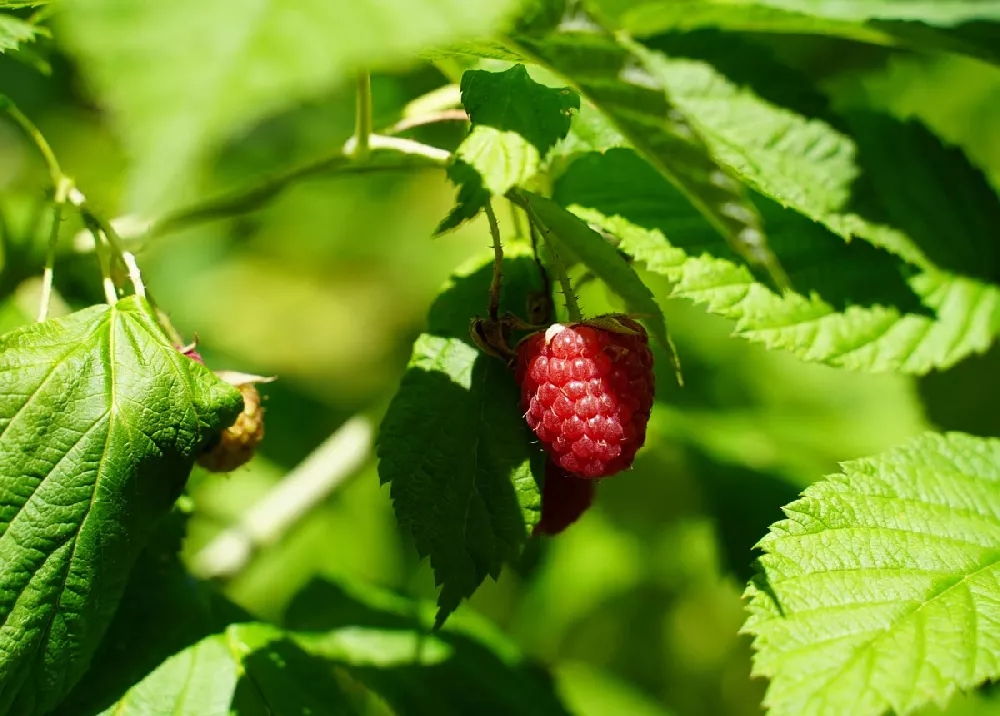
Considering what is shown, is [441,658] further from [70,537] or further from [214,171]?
[214,171]

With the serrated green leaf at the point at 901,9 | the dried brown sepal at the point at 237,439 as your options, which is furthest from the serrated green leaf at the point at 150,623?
the serrated green leaf at the point at 901,9

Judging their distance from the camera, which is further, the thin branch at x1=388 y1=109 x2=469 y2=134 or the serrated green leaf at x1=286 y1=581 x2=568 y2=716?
the serrated green leaf at x1=286 y1=581 x2=568 y2=716

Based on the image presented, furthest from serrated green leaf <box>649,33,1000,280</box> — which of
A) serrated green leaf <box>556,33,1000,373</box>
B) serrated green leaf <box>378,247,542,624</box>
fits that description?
serrated green leaf <box>378,247,542,624</box>

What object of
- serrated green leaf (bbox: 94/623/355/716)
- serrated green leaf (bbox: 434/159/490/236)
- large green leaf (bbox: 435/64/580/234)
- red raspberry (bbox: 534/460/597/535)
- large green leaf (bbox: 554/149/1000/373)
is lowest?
serrated green leaf (bbox: 94/623/355/716)

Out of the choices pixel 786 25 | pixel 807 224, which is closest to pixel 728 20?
pixel 786 25

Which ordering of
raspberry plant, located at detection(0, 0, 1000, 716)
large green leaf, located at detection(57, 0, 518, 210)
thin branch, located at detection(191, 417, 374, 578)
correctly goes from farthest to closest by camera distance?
thin branch, located at detection(191, 417, 374, 578) < raspberry plant, located at detection(0, 0, 1000, 716) < large green leaf, located at detection(57, 0, 518, 210)

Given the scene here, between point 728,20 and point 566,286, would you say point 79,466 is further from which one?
point 728,20

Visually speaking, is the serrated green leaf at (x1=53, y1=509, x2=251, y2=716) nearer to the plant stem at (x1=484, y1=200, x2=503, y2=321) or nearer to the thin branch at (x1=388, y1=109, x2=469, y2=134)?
the plant stem at (x1=484, y1=200, x2=503, y2=321)

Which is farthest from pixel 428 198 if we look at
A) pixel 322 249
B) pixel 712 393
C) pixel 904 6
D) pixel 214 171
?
pixel 904 6
